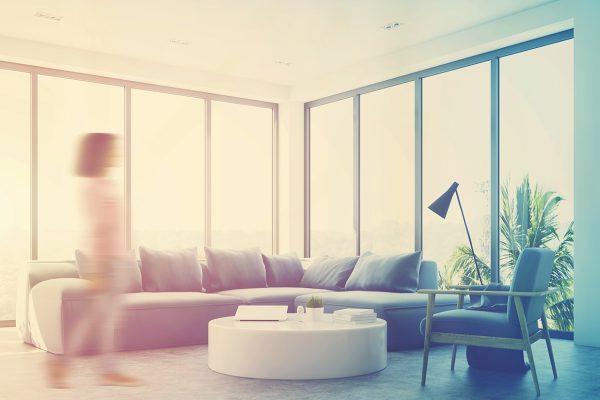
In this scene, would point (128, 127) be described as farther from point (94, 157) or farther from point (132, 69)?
point (94, 157)

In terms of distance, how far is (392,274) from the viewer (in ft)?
19.9

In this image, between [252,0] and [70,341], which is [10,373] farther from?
[252,0]

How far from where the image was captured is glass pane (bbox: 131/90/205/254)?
7.73 metres

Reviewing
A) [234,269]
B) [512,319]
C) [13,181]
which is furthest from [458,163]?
[13,181]

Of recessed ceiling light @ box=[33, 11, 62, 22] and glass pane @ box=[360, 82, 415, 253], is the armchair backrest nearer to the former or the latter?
glass pane @ box=[360, 82, 415, 253]

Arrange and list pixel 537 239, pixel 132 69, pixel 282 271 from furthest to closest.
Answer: pixel 132 69 < pixel 282 271 < pixel 537 239

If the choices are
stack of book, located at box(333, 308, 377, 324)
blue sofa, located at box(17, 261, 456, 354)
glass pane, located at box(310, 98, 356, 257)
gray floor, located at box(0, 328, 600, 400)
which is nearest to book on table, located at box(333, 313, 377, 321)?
stack of book, located at box(333, 308, 377, 324)

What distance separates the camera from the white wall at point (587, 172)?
536 cm

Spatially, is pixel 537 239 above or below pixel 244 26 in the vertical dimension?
below

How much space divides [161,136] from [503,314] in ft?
16.8

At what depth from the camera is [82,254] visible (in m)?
5.71

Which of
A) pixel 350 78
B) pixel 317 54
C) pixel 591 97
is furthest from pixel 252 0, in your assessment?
pixel 591 97

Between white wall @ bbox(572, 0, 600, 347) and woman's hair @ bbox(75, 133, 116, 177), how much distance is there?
3938 mm

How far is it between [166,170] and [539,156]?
4310 mm
